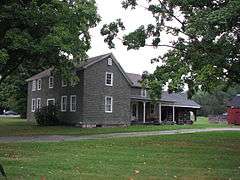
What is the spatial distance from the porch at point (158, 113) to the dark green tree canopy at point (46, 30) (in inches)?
710

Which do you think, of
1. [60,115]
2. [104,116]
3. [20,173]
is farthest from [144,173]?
[60,115]

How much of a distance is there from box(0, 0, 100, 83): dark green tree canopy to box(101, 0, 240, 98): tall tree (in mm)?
6296

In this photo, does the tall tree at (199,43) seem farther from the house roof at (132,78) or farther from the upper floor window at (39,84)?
the upper floor window at (39,84)

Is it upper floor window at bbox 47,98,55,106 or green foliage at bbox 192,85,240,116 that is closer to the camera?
upper floor window at bbox 47,98,55,106

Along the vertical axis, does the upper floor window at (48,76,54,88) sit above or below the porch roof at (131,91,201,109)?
above

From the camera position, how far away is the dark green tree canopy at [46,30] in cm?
3125

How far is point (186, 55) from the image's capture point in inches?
711

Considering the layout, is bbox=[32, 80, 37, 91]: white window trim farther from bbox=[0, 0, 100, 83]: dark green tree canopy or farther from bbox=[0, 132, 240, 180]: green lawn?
bbox=[0, 132, 240, 180]: green lawn

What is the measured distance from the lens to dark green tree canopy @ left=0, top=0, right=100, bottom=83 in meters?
31.2

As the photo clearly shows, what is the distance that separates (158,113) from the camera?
5644 cm

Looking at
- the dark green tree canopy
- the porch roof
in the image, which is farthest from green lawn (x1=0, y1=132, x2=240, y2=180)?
the porch roof

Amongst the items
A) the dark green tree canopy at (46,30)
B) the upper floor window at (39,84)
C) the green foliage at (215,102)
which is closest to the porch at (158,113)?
the upper floor window at (39,84)

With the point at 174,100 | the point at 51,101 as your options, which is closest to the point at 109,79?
the point at 51,101

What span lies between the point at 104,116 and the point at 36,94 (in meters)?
14.6
